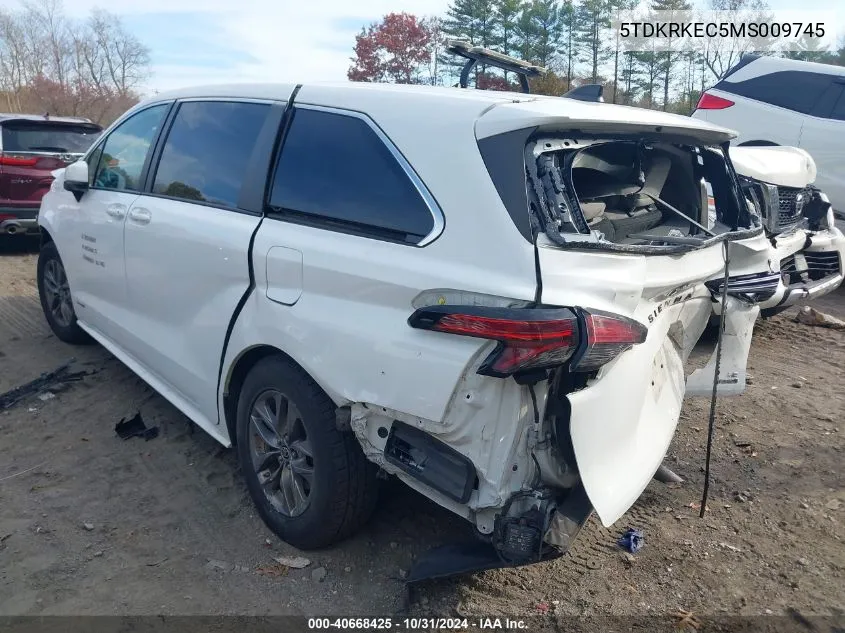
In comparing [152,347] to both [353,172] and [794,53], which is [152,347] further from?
[794,53]

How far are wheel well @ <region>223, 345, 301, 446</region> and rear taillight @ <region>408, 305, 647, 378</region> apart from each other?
1068 millimetres

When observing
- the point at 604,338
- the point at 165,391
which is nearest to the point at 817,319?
the point at 604,338

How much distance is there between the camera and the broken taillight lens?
6.97 feet

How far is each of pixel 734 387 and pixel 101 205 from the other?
12.3ft

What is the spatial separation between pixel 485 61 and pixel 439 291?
1.96 m

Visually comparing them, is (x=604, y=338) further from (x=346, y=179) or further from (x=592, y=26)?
(x=592, y=26)

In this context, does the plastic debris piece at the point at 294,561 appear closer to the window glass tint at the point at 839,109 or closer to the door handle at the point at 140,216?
the door handle at the point at 140,216

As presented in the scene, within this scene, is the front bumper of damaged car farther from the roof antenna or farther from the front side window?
the front side window

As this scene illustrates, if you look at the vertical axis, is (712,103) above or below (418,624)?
above

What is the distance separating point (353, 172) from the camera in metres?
2.71

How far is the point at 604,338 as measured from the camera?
7.11 feet

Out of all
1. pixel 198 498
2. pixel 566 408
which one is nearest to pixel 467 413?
pixel 566 408

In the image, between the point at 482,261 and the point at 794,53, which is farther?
the point at 794,53

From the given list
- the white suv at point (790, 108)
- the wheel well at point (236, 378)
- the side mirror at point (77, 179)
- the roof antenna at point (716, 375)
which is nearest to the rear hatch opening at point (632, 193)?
the roof antenna at point (716, 375)
